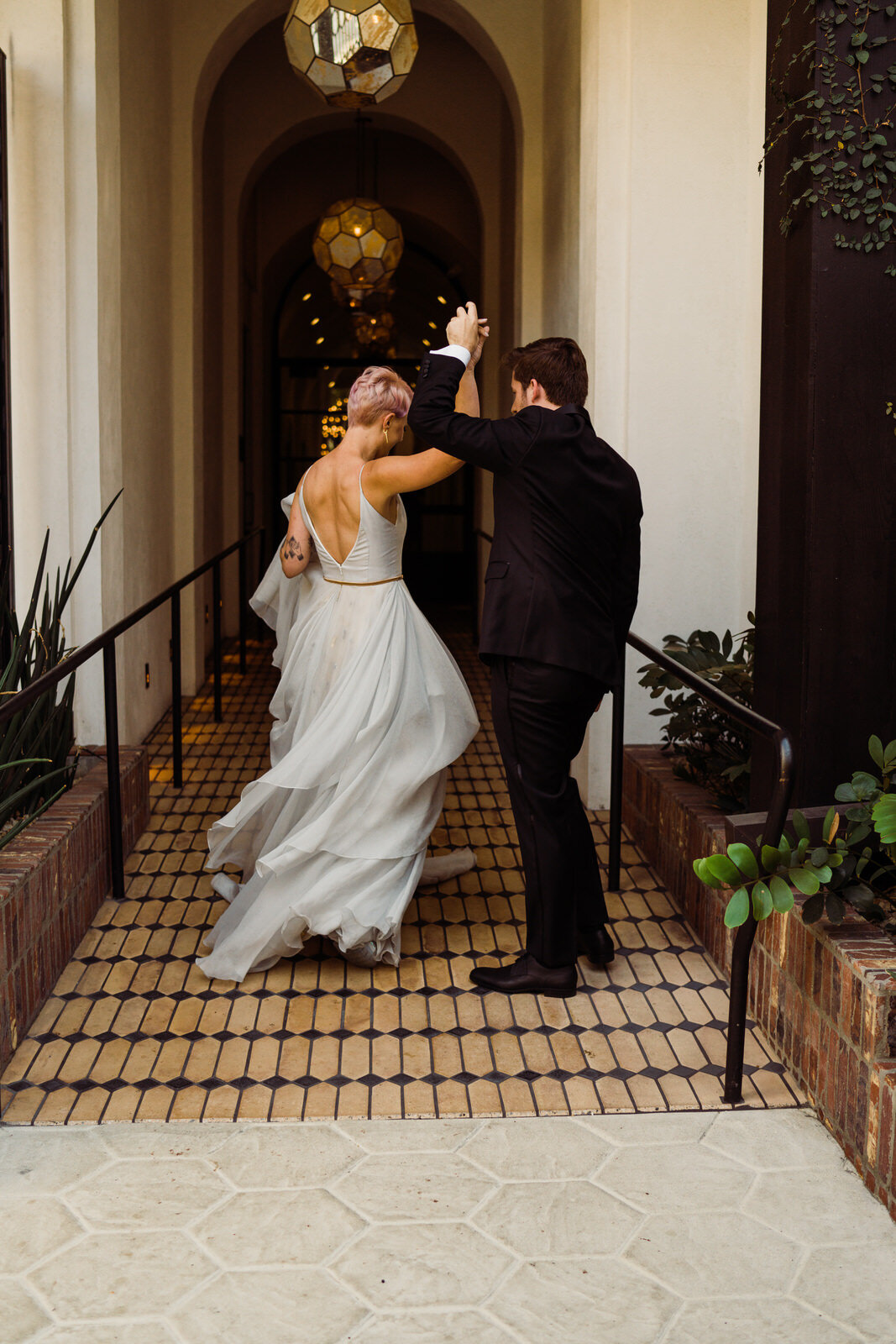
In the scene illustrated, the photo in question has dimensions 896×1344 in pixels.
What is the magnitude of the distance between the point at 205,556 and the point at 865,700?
19.2 feet

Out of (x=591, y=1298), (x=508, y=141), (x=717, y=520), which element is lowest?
(x=591, y=1298)

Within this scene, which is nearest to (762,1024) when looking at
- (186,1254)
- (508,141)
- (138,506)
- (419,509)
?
(186,1254)

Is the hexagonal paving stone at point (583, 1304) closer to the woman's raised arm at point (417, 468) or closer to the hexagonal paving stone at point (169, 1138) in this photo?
the hexagonal paving stone at point (169, 1138)

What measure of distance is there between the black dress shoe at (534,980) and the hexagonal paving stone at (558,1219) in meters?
0.84

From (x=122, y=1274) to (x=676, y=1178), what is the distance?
1.06 metres

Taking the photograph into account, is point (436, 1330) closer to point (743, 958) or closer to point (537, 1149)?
point (537, 1149)

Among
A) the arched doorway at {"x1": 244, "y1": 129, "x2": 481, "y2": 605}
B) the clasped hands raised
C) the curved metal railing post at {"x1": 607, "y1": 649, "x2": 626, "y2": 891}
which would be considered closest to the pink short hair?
the clasped hands raised

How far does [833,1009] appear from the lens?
2.57m

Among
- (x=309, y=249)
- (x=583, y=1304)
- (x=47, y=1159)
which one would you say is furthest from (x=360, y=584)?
(x=309, y=249)

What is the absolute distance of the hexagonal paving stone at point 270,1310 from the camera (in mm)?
1942

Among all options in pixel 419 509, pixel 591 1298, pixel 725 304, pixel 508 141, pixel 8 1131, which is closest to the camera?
pixel 591 1298

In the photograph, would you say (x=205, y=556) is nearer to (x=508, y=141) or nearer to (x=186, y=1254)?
(x=508, y=141)

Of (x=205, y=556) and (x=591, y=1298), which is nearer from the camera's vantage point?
(x=591, y=1298)

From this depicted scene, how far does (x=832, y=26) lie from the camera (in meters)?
2.80
